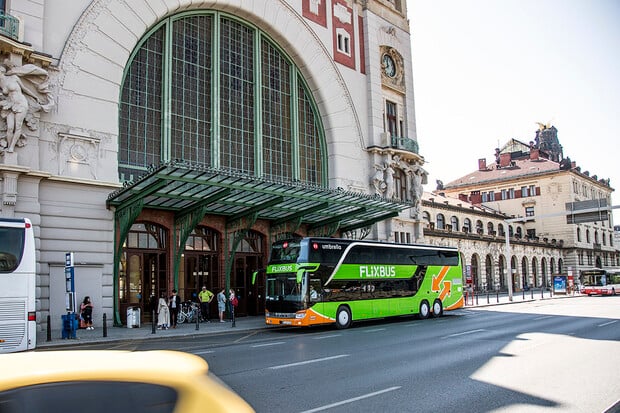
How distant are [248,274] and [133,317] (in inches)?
347

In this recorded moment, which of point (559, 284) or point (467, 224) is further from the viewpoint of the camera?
point (467, 224)

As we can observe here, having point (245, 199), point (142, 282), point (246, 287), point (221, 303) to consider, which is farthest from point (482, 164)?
point (142, 282)

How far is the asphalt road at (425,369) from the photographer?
862 cm

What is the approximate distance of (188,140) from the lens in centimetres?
2834

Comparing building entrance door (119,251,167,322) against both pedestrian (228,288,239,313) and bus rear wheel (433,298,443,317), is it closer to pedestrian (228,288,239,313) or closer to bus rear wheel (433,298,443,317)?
pedestrian (228,288,239,313)

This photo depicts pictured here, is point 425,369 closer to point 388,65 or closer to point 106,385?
point 106,385

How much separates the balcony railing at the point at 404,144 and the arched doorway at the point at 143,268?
19.7 m

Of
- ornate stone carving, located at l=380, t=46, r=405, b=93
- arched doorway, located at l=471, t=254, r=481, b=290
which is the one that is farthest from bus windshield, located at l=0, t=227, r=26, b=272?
arched doorway, located at l=471, t=254, r=481, b=290

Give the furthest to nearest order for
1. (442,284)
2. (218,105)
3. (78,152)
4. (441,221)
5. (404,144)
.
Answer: (441,221) → (404,144) → (218,105) → (442,284) → (78,152)

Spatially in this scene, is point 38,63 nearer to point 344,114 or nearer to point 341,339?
point 341,339

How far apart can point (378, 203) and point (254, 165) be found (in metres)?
7.69

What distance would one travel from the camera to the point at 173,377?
10.9 ft

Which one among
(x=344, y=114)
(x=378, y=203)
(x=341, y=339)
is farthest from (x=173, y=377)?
(x=344, y=114)

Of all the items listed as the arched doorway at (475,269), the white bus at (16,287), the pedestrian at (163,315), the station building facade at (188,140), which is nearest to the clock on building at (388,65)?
the station building facade at (188,140)
